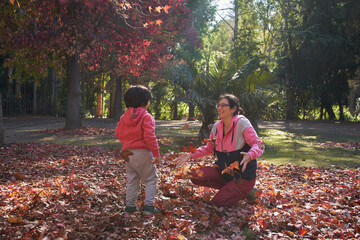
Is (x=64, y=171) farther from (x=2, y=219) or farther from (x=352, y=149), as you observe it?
(x=352, y=149)

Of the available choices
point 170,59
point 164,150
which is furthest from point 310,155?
→ point 170,59

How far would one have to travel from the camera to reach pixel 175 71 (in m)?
11.8

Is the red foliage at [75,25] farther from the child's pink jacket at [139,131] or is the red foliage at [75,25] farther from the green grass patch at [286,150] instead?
the child's pink jacket at [139,131]

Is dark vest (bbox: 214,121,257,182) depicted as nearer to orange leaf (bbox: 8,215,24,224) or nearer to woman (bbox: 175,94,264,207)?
woman (bbox: 175,94,264,207)

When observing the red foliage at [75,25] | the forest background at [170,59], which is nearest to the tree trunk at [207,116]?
the forest background at [170,59]

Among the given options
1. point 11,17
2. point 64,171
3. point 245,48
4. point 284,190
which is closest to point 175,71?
point 11,17

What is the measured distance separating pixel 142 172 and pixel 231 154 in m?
1.20

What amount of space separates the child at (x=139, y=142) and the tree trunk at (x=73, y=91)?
35.1 feet

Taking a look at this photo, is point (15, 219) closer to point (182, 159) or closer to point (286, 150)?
point (182, 159)

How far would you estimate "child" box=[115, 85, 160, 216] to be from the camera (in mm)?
4000

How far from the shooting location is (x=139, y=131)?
158 inches

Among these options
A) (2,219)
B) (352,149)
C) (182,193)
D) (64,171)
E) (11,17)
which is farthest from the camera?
(352,149)

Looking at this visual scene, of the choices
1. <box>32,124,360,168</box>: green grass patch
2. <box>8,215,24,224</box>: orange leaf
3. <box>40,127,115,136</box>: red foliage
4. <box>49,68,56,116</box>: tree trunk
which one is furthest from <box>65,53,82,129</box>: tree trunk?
<box>49,68,56,116</box>: tree trunk

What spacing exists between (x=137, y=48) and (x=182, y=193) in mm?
9041
